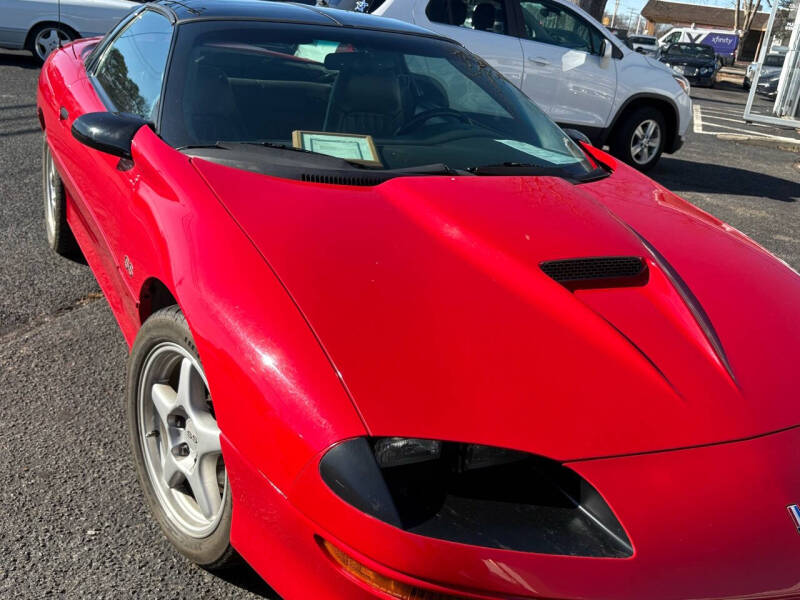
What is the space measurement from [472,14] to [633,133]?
6.59 feet

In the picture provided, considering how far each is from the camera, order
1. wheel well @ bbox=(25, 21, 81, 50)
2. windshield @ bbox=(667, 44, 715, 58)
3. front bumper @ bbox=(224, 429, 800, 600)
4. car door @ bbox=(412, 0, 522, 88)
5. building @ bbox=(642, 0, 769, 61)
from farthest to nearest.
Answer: building @ bbox=(642, 0, 769, 61) → windshield @ bbox=(667, 44, 715, 58) → wheel well @ bbox=(25, 21, 81, 50) → car door @ bbox=(412, 0, 522, 88) → front bumper @ bbox=(224, 429, 800, 600)

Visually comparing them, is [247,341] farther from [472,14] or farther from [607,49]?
[607,49]

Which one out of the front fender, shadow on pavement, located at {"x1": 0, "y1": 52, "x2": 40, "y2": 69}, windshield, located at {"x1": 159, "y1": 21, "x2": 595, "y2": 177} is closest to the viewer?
the front fender

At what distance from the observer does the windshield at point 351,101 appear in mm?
2623

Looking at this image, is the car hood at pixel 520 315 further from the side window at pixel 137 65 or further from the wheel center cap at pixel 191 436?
the side window at pixel 137 65

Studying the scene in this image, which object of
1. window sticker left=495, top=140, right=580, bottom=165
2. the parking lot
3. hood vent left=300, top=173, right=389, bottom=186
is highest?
window sticker left=495, top=140, right=580, bottom=165

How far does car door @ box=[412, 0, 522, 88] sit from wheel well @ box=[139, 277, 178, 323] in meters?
5.79

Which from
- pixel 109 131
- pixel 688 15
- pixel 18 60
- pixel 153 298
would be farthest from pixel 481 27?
pixel 688 15

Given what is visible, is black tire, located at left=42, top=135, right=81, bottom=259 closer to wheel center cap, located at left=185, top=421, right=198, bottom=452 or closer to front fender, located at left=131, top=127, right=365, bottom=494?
front fender, located at left=131, top=127, right=365, bottom=494

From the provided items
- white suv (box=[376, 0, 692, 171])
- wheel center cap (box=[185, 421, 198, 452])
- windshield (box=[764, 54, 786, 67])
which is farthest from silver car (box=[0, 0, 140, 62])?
windshield (box=[764, 54, 786, 67])

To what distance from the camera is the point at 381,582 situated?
1.45m

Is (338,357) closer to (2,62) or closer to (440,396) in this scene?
(440,396)

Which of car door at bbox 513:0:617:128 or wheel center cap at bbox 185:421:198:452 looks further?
car door at bbox 513:0:617:128

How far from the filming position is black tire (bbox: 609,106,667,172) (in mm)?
8086
